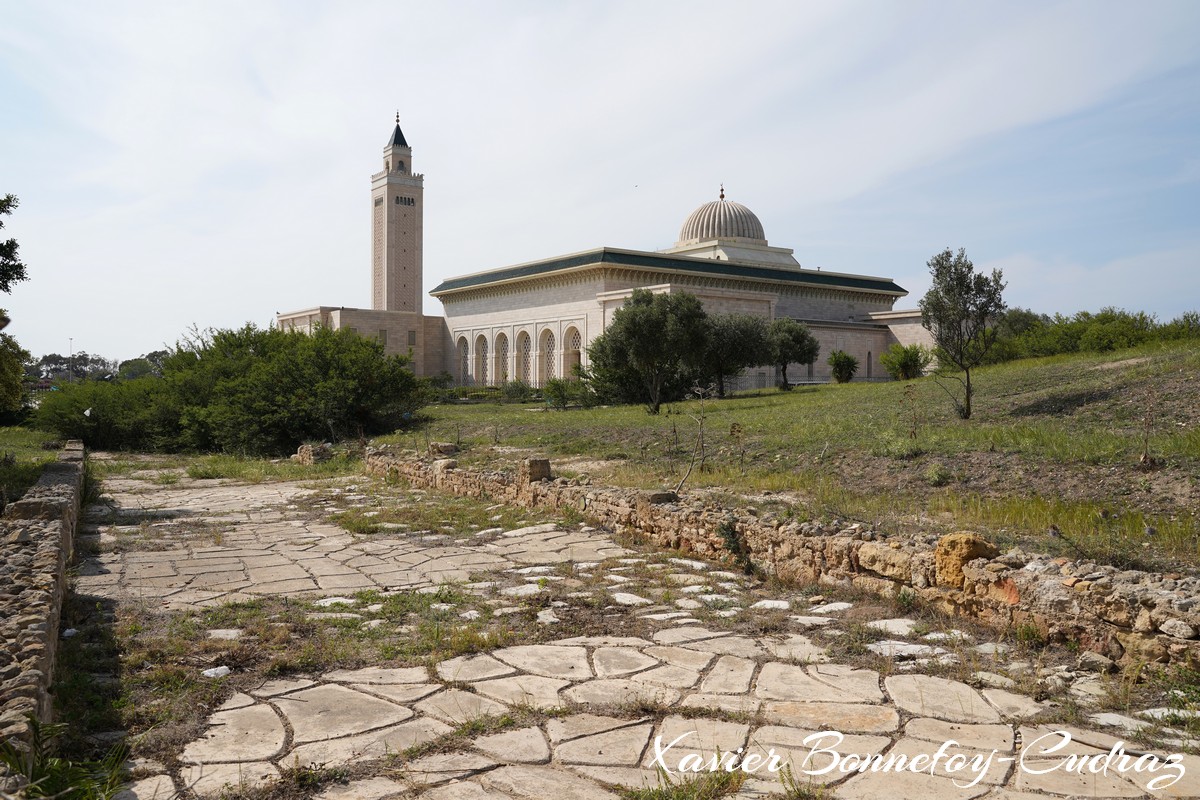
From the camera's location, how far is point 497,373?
4775cm

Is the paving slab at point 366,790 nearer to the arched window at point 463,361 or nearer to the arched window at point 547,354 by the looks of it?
the arched window at point 547,354

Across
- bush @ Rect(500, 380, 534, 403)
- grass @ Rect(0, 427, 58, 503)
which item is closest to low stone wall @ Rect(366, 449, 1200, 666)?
grass @ Rect(0, 427, 58, 503)

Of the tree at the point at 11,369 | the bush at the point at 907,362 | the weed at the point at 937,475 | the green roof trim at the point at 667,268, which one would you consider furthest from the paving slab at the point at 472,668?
the green roof trim at the point at 667,268

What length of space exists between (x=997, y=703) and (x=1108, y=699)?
40 centimetres

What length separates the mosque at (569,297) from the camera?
40406mm

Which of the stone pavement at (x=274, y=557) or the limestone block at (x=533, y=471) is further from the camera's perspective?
the limestone block at (x=533, y=471)

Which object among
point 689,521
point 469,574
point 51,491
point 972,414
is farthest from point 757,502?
point 972,414

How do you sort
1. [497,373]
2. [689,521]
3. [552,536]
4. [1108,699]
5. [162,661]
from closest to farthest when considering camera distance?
[1108,699] → [162,661] → [689,521] → [552,536] → [497,373]

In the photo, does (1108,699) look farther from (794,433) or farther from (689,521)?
(794,433)

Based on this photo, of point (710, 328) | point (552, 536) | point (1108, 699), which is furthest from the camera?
point (710, 328)

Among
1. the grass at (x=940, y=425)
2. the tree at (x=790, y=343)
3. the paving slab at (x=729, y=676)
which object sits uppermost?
the tree at (x=790, y=343)

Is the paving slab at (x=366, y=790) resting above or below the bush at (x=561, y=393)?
below

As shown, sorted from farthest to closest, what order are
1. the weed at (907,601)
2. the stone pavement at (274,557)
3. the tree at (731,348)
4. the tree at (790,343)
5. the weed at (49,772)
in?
the tree at (790,343), the tree at (731,348), the stone pavement at (274,557), the weed at (907,601), the weed at (49,772)

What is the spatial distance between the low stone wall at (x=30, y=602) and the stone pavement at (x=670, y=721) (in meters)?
0.47
